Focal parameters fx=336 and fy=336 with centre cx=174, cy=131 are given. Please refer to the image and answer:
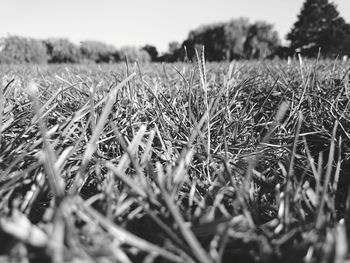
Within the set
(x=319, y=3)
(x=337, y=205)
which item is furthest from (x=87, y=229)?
(x=319, y=3)

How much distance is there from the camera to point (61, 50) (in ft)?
84.5

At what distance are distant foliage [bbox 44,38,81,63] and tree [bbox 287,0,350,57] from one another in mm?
17901

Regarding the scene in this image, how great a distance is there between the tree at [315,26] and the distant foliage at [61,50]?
58.7 feet

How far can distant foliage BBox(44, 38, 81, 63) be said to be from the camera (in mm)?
25547

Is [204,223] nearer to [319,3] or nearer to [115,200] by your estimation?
[115,200]

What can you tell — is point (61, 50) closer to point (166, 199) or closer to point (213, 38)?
point (213, 38)

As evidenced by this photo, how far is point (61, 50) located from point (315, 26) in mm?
21539

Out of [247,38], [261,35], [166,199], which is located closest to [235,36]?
[247,38]

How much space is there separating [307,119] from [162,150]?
411 millimetres

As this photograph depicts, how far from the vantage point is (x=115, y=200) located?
0.40m

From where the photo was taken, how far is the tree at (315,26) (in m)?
A: 28.1

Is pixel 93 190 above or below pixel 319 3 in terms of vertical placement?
below

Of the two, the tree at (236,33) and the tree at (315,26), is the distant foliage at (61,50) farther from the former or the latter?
the tree at (315,26)

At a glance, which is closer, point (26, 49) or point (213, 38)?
point (26, 49)
